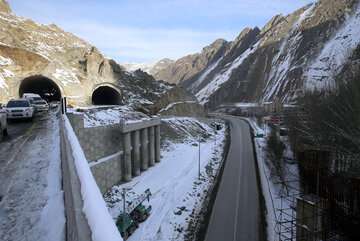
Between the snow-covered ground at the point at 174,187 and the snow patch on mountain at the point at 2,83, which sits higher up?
the snow patch on mountain at the point at 2,83

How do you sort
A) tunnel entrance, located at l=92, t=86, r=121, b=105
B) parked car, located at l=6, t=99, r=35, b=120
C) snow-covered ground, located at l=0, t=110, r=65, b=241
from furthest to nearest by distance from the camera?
1. tunnel entrance, located at l=92, t=86, r=121, b=105
2. parked car, located at l=6, t=99, r=35, b=120
3. snow-covered ground, located at l=0, t=110, r=65, b=241

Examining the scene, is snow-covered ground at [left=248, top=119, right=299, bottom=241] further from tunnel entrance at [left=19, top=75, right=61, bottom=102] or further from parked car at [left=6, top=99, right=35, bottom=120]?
tunnel entrance at [left=19, top=75, right=61, bottom=102]

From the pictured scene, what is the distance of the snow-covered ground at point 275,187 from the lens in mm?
31761

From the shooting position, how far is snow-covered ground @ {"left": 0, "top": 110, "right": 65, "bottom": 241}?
218 inches

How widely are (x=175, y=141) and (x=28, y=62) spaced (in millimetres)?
27176

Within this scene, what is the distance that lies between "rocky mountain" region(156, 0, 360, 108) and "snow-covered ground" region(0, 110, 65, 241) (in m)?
82.1

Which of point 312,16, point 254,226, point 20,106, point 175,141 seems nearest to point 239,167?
point 175,141

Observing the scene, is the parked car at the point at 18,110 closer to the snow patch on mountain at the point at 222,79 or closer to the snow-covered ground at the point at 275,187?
the snow-covered ground at the point at 275,187

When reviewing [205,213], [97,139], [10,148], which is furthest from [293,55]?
[10,148]

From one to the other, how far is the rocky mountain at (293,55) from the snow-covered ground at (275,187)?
133 ft

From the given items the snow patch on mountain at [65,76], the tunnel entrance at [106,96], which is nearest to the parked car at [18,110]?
the snow patch on mountain at [65,76]

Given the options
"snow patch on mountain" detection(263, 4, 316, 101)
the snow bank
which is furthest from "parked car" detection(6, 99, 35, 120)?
"snow patch on mountain" detection(263, 4, 316, 101)

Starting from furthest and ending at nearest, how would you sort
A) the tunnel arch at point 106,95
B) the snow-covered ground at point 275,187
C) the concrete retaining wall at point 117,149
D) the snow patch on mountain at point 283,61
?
the snow patch on mountain at point 283,61 → the tunnel arch at point 106,95 → the concrete retaining wall at point 117,149 → the snow-covered ground at point 275,187

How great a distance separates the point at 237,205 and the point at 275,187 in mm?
8965
